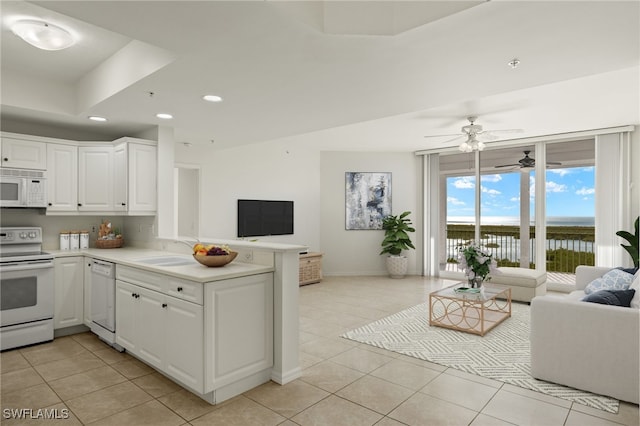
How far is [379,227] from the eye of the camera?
25.4 ft

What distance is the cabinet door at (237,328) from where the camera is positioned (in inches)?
97.8

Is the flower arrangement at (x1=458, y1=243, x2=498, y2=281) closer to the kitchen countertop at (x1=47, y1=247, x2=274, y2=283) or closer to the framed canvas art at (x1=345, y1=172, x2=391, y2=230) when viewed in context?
the kitchen countertop at (x1=47, y1=247, x2=274, y2=283)

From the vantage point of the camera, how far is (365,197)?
7738 mm

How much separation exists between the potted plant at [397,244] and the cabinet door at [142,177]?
4596 millimetres

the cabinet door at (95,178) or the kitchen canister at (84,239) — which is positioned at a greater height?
the cabinet door at (95,178)

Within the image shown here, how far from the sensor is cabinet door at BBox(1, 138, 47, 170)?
3.70m

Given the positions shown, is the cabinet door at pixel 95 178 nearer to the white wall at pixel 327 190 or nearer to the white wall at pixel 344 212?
the white wall at pixel 327 190

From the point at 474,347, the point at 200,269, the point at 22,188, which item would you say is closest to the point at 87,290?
the point at 22,188

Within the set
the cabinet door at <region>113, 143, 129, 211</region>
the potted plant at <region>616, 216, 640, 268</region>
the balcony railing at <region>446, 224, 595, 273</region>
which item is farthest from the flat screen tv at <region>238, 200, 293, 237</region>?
the potted plant at <region>616, 216, 640, 268</region>

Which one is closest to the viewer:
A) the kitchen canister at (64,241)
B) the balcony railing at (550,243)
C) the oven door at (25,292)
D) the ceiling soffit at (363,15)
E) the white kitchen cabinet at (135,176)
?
the ceiling soffit at (363,15)

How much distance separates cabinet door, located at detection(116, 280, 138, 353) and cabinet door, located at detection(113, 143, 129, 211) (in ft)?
3.87

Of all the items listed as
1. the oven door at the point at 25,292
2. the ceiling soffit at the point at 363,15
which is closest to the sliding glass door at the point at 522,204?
the ceiling soffit at the point at 363,15

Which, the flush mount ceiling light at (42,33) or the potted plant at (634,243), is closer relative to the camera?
the flush mount ceiling light at (42,33)

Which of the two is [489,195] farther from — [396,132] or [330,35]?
[330,35]
